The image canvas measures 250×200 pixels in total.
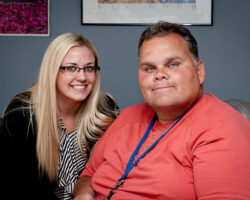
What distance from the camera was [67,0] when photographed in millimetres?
2488

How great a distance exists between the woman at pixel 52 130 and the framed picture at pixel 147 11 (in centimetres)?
70

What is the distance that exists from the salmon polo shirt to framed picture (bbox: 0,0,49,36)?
1.55 m

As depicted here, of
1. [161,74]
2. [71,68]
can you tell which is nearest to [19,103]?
[71,68]

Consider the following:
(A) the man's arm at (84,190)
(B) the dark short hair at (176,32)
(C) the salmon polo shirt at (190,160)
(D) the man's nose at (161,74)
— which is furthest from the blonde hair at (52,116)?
(D) the man's nose at (161,74)

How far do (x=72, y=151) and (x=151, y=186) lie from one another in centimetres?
82

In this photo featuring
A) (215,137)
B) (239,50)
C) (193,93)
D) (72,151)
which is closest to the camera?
(215,137)

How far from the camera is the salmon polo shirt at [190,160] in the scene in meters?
0.98

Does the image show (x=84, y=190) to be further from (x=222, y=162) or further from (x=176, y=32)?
(x=176, y=32)

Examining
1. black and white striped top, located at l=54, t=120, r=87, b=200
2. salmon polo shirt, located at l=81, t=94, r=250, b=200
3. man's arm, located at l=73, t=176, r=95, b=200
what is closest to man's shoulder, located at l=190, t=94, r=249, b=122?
salmon polo shirt, located at l=81, t=94, r=250, b=200

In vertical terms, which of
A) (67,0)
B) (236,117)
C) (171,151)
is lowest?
(171,151)

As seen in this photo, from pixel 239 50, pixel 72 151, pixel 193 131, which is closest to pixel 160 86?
pixel 193 131

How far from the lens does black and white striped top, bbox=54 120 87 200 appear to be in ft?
5.84

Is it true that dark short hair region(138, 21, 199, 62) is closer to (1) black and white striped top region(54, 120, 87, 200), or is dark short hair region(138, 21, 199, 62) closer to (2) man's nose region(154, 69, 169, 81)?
(2) man's nose region(154, 69, 169, 81)

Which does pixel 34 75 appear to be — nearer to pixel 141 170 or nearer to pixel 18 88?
pixel 18 88
